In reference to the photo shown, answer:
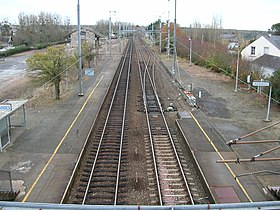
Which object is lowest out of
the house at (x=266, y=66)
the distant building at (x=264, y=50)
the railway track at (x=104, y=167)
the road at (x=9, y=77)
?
the railway track at (x=104, y=167)

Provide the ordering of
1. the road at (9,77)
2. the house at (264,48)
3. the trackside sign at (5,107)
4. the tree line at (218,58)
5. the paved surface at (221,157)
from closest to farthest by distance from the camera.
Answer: the paved surface at (221,157)
the trackside sign at (5,107)
the tree line at (218,58)
the road at (9,77)
the house at (264,48)

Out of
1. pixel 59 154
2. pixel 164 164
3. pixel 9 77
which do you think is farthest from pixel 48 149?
pixel 9 77

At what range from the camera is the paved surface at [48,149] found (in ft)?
35.9

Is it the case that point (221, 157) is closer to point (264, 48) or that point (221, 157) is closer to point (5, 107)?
point (5, 107)

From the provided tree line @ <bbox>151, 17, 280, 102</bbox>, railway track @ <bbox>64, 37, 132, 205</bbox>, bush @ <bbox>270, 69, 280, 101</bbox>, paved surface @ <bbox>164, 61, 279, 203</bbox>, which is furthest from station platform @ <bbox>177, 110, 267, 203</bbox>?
tree line @ <bbox>151, 17, 280, 102</bbox>

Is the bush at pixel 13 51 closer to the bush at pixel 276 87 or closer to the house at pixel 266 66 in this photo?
the house at pixel 266 66

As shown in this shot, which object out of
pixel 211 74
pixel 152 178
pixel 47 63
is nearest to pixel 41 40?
pixel 211 74

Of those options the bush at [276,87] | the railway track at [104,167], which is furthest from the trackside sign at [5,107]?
the bush at [276,87]

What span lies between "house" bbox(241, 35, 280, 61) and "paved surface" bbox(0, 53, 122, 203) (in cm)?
2738

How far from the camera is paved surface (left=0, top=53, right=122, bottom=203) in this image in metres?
11.0

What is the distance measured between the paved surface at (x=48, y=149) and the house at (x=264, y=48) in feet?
89.8

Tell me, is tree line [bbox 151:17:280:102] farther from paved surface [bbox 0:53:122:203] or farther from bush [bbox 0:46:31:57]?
bush [bbox 0:46:31:57]

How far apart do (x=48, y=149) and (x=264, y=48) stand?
35.9 metres

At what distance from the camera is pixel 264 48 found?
43.0 metres
